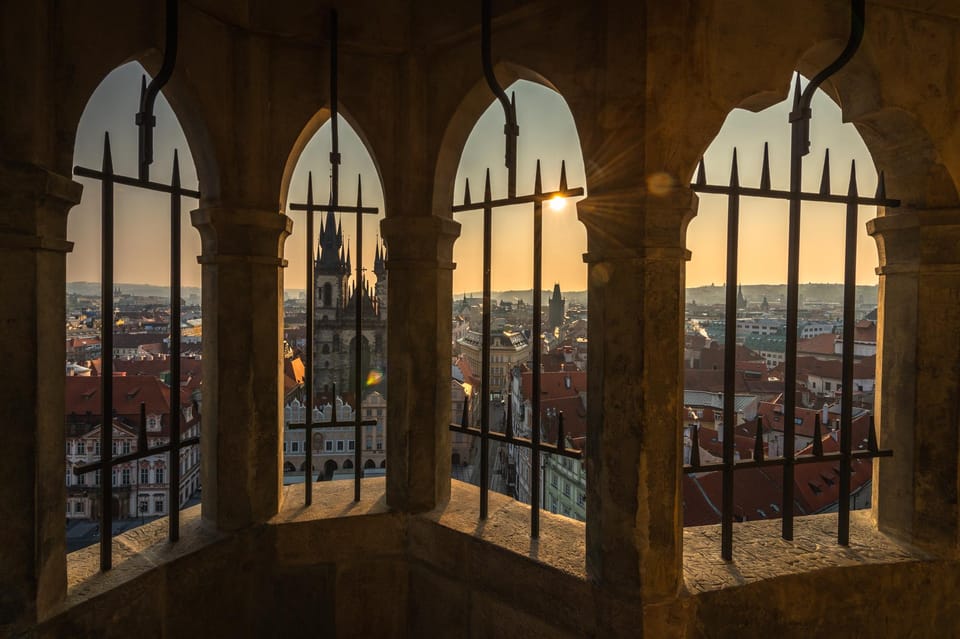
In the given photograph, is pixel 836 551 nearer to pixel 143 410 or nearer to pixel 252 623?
pixel 252 623

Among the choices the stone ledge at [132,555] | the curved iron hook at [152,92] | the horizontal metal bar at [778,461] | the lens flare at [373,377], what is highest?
the curved iron hook at [152,92]

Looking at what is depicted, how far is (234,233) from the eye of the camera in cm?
367

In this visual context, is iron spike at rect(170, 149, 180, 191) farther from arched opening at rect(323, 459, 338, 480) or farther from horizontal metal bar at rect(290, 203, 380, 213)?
arched opening at rect(323, 459, 338, 480)

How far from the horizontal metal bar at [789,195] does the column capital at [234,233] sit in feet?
9.25

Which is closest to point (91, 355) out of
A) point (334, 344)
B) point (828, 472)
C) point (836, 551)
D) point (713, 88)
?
point (713, 88)

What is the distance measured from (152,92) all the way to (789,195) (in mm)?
3862

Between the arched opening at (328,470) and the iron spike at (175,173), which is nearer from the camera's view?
the iron spike at (175,173)

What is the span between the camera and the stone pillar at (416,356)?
3.96m

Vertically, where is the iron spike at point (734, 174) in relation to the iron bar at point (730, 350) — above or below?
above

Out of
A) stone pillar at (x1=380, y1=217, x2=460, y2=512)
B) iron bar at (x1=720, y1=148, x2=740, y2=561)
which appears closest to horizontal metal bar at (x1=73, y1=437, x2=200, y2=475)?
stone pillar at (x1=380, y1=217, x2=460, y2=512)

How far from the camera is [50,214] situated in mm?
2639

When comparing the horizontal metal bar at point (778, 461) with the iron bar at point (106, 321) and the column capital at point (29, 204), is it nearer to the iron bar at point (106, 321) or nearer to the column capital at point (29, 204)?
the iron bar at point (106, 321)

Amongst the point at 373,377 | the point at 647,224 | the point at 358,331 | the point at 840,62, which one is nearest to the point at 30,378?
the point at 358,331

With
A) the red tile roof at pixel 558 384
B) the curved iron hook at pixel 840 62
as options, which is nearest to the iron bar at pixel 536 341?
the curved iron hook at pixel 840 62
